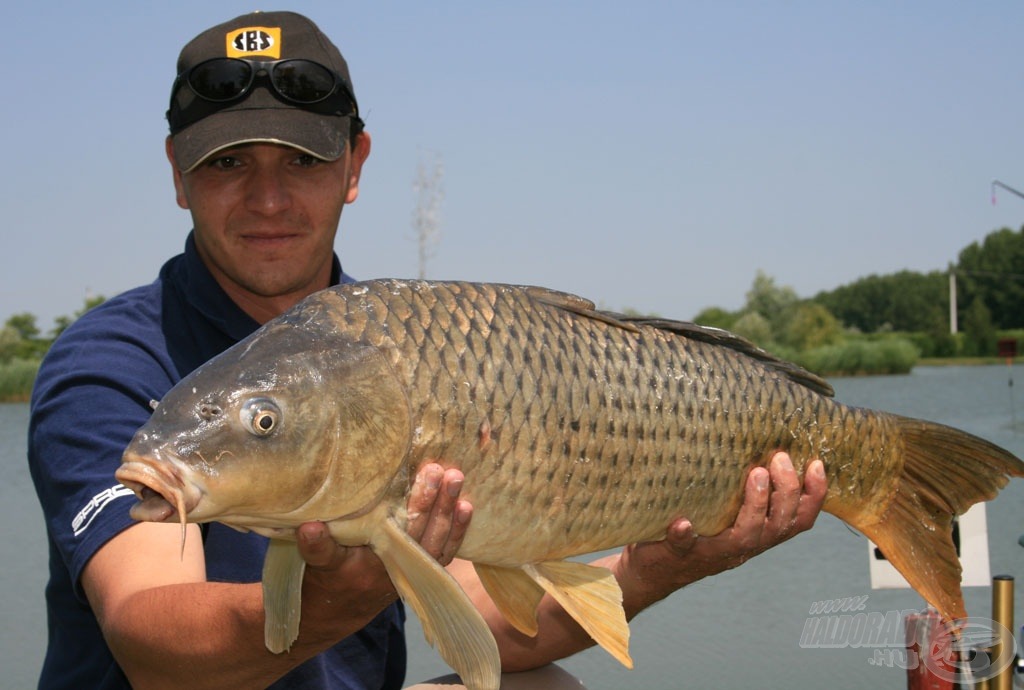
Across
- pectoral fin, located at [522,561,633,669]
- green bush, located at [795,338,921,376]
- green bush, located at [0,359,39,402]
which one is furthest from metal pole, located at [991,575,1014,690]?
green bush, located at [795,338,921,376]

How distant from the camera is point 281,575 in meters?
1.69

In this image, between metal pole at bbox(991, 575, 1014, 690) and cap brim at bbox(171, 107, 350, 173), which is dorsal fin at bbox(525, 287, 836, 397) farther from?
metal pole at bbox(991, 575, 1014, 690)

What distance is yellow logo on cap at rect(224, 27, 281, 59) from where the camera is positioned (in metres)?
2.51

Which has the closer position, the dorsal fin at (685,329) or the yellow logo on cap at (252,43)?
the dorsal fin at (685,329)

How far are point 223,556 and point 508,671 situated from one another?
0.89 metres

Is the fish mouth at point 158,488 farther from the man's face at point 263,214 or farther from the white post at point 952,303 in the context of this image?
the white post at point 952,303

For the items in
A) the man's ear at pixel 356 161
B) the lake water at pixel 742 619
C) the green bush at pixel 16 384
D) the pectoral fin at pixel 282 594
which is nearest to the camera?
the pectoral fin at pixel 282 594

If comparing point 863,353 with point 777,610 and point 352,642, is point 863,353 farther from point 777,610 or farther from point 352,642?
point 352,642

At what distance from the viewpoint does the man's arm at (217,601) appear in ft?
5.54

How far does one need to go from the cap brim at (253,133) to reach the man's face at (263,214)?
0.05m

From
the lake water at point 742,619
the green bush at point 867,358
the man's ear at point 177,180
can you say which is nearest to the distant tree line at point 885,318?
the green bush at point 867,358

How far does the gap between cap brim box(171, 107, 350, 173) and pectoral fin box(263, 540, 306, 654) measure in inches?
41.1

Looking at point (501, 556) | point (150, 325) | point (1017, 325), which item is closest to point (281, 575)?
point (501, 556)

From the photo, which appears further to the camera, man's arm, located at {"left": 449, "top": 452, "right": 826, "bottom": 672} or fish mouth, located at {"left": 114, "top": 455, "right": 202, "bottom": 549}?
man's arm, located at {"left": 449, "top": 452, "right": 826, "bottom": 672}
